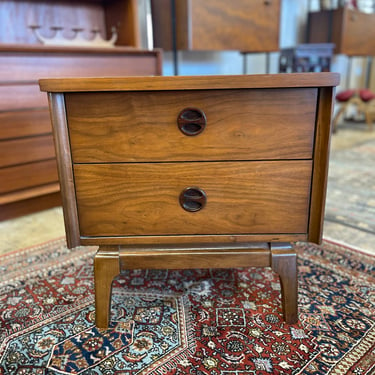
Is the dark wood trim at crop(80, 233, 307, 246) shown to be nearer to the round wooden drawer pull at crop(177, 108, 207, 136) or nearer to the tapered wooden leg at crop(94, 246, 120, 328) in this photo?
the tapered wooden leg at crop(94, 246, 120, 328)

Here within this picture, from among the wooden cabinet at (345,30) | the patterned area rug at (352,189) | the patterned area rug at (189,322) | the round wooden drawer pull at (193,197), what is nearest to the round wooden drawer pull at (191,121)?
the round wooden drawer pull at (193,197)

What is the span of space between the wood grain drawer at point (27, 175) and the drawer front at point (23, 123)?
157 mm

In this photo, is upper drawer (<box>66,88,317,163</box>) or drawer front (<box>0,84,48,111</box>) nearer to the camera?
upper drawer (<box>66,88,317,163</box>)

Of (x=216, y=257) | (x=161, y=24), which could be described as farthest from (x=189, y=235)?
(x=161, y=24)

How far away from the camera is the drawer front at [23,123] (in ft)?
5.48

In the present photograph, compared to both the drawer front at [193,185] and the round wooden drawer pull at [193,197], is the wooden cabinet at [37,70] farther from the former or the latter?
the round wooden drawer pull at [193,197]

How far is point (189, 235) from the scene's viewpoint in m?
0.92

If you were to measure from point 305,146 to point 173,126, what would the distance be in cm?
31

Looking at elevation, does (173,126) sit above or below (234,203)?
above

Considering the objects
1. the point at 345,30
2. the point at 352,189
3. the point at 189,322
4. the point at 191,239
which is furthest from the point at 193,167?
the point at 345,30

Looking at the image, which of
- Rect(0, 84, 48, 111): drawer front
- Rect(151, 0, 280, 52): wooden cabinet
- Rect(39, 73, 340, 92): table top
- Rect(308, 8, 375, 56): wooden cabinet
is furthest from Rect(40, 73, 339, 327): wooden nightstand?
Rect(308, 8, 375, 56): wooden cabinet

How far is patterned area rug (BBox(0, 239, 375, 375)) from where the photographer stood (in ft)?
2.82

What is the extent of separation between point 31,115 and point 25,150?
172mm

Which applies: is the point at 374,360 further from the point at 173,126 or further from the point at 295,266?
the point at 173,126
